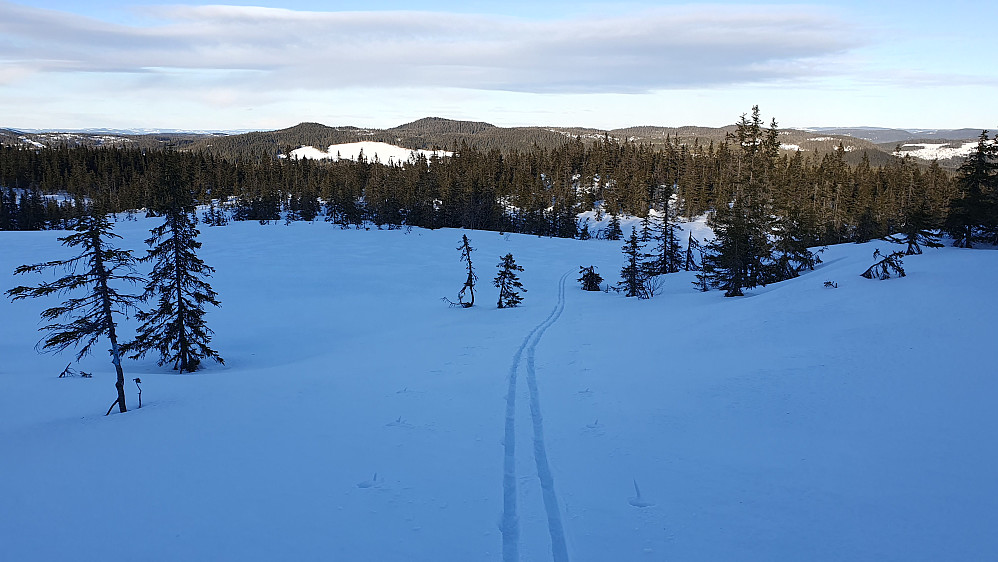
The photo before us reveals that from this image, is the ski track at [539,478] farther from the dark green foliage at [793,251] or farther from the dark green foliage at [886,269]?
the dark green foliage at [793,251]

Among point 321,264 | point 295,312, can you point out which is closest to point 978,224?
point 295,312

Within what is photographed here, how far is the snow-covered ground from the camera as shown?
6.71 m

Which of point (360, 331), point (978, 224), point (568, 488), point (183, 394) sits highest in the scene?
point (978, 224)

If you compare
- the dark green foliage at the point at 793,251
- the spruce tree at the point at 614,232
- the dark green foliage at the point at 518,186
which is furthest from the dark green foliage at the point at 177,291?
the spruce tree at the point at 614,232

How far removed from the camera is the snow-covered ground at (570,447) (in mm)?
6715

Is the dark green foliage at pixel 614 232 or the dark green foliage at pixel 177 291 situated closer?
the dark green foliage at pixel 177 291

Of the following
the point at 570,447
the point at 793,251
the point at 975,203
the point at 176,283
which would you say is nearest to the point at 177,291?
the point at 176,283

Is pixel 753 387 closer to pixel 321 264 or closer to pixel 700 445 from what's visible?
pixel 700 445

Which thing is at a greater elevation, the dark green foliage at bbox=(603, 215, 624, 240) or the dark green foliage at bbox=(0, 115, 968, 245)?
the dark green foliage at bbox=(0, 115, 968, 245)

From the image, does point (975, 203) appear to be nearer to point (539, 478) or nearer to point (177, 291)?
point (539, 478)

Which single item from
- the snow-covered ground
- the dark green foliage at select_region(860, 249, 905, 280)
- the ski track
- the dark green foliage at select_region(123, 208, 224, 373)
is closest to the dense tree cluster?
the dark green foliage at select_region(860, 249, 905, 280)

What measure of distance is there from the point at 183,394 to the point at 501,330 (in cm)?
1386

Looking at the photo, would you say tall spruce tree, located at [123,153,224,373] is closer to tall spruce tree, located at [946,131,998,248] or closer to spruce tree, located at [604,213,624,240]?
tall spruce tree, located at [946,131,998,248]

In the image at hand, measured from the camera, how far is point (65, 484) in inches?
345
